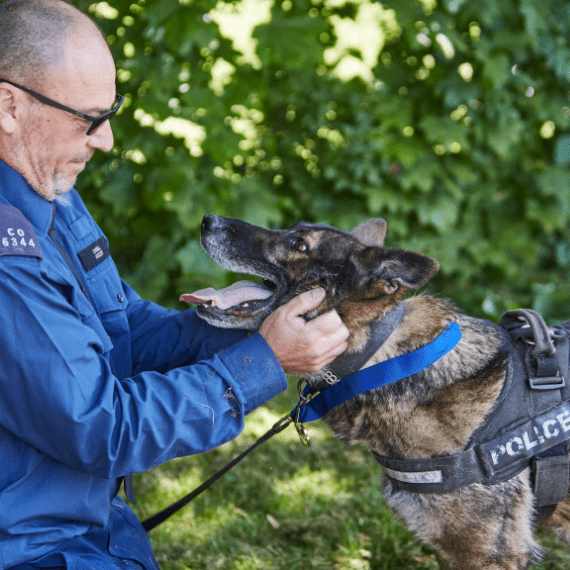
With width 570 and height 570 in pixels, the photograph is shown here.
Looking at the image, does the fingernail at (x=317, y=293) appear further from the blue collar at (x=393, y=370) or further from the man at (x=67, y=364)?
the blue collar at (x=393, y=370)

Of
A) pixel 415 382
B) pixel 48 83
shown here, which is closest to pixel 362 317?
pixel 415 382

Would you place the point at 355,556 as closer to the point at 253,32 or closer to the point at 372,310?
the point at 372,310

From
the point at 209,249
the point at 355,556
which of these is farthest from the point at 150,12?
the point at 355,556

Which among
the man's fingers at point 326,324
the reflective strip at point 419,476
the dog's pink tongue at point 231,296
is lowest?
the reflective strip at point 419,476

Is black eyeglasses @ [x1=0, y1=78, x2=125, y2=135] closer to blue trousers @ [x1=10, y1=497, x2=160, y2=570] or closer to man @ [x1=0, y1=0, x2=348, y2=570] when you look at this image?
man @ [x1=0, y1=0, x2=348, y2=570]

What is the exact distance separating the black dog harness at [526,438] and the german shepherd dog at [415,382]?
0.14 ft

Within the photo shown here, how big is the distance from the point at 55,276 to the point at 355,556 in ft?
6.61

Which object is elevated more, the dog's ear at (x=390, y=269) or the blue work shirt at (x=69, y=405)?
→ the dog's ear at (x=390, y=269)

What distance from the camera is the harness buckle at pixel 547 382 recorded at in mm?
1930

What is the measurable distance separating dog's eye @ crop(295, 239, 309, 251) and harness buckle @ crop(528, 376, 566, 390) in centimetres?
100

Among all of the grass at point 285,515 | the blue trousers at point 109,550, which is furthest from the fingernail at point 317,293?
the grass at point 285,515

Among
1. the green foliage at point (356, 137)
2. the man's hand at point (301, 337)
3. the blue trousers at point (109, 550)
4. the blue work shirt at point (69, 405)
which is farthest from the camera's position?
the green foliage at point (356, 137)

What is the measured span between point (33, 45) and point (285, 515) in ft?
8.49

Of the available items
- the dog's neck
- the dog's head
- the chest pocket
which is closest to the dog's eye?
the dog's head
